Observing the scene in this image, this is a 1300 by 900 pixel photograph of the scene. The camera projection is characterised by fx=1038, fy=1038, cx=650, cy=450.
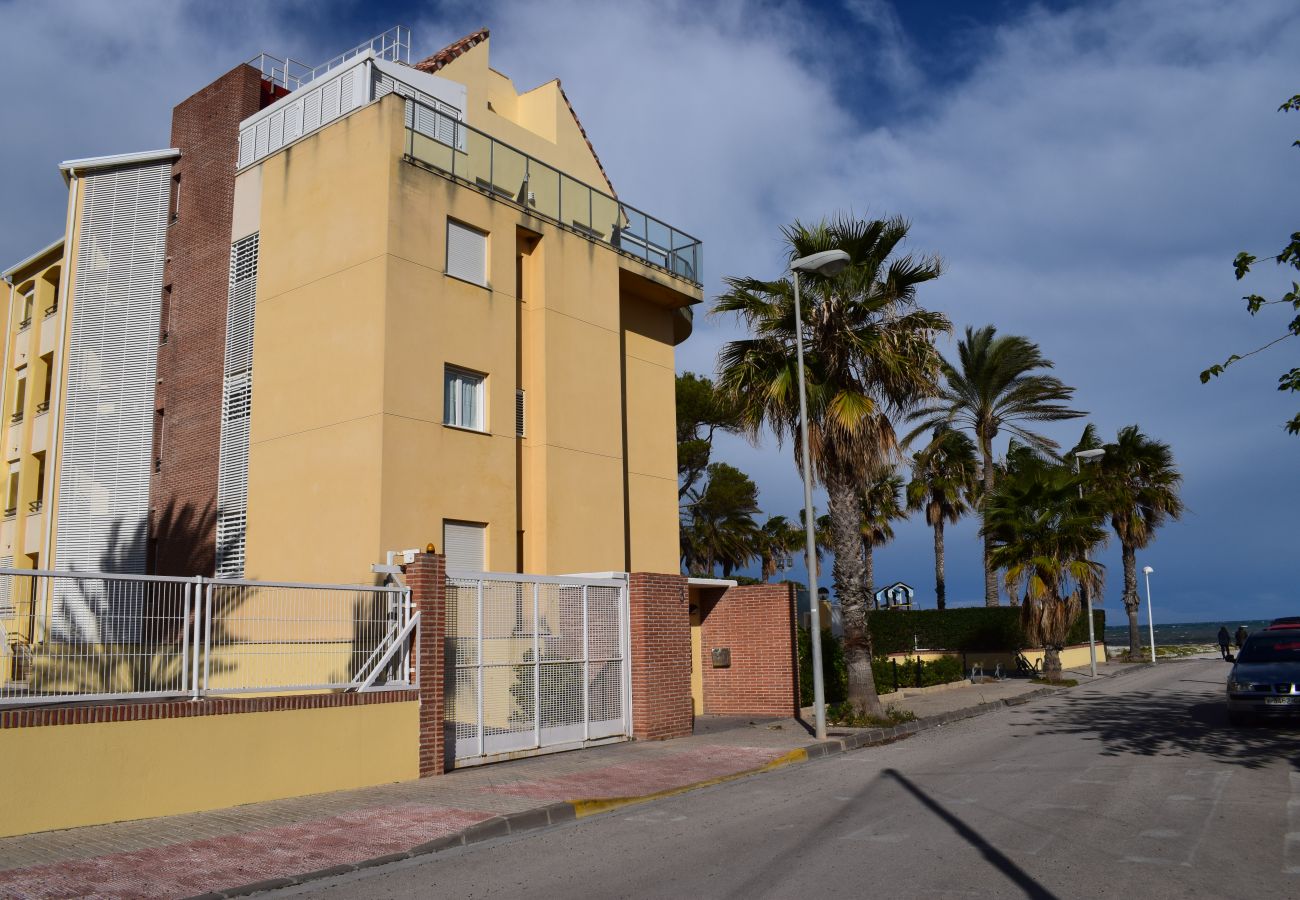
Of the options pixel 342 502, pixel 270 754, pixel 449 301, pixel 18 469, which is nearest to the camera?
pixel 270 754

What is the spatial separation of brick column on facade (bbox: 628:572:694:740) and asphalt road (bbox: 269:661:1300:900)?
3.11m

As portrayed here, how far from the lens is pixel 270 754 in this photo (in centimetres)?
1114

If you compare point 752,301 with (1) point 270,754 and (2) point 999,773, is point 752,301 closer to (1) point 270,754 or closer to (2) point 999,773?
(2) point 999,773

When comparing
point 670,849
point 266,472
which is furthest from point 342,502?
point 670,849

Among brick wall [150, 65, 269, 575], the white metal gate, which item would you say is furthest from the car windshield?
brick wall [150, 65, 269, 575]

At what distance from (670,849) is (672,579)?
29.4ft

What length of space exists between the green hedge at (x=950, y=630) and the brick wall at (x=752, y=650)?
59.5ft

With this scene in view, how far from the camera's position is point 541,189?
21.5 m

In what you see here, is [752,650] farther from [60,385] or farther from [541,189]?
[60,385]

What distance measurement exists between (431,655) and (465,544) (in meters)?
5.56

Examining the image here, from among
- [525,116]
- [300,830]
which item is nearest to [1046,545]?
[525,116]

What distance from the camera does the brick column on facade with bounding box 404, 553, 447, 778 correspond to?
13.0 m

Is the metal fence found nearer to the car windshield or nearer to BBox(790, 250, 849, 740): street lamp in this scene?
BBox(790, 250, 849, 740): street lamp

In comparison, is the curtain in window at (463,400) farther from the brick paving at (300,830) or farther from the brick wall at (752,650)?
the brick paving at (300,830)
